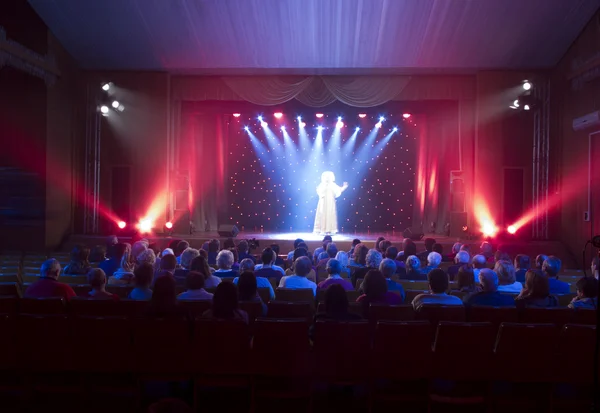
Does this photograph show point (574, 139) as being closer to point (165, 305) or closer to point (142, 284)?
point (142, 284)

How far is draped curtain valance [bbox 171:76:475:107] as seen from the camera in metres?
13.9

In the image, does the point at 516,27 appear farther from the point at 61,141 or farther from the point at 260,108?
the point at 61,141

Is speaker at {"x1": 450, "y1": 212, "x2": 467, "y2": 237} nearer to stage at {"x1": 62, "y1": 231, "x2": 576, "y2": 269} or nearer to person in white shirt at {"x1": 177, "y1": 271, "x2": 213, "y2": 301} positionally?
stage at {"x1": 62, "y1": 231, "x2": 576, "y2": 269}

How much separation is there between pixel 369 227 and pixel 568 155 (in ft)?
21.8

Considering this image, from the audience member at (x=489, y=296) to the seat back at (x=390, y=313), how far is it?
2.38 ft

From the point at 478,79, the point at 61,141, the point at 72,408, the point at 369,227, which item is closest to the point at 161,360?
the point at 72,408

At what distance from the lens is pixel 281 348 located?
4.00m

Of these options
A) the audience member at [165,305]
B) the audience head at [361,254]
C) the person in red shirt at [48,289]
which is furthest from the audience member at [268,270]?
the audience member at [165,305]

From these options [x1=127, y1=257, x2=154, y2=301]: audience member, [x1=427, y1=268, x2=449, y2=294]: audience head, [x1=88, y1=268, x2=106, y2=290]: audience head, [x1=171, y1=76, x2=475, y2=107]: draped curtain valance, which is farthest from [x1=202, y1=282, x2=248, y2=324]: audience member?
[x1=171, y1=76, x2=475, y2=107]: draped curtain valance

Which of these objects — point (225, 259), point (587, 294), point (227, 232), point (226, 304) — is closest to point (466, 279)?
point (587, 294)

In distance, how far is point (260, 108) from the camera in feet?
48.4

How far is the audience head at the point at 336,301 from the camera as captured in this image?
419cm

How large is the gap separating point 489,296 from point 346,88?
32.2ft

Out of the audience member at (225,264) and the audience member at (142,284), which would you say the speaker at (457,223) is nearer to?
the audience member at (225,264)
